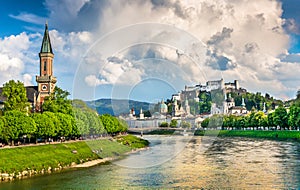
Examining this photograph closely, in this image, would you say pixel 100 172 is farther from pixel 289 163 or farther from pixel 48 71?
pixel 48 71

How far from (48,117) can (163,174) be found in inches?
1096

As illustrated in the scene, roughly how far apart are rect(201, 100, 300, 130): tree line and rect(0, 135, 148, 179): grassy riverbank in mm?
22102

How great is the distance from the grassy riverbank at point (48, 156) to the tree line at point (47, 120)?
274 centimetres

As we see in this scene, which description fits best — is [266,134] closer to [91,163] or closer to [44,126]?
[91,163]

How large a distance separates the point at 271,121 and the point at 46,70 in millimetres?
68931

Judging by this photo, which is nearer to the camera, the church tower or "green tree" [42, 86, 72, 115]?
"green tree" [42, 86, 72, 115]

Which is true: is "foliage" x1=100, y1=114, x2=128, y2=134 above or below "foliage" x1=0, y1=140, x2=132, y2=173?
above

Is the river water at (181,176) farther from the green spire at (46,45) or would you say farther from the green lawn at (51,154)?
the green spire at (46,45)

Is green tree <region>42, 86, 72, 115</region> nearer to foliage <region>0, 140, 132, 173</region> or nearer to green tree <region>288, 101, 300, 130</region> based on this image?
foliage <region>0, 140, 132, 173</region>

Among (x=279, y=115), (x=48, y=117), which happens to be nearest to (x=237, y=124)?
(x=279, y=115)

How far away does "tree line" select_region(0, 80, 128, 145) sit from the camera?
2400 inches

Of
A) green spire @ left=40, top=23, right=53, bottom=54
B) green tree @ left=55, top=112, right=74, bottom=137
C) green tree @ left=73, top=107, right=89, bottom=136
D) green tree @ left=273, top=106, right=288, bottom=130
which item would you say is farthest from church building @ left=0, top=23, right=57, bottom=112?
green tree @ left=273, top=106, right=288, bottom=130

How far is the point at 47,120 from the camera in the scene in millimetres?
67812

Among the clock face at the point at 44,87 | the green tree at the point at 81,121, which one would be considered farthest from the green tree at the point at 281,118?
the clock face at the point at 44,87
